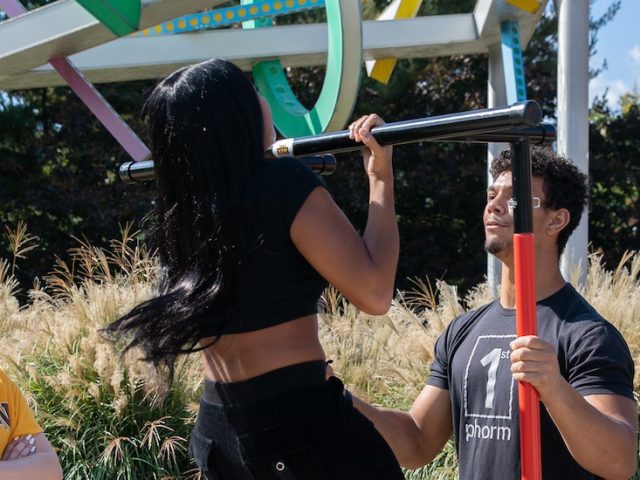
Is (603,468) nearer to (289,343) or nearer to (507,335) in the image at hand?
(507,335)

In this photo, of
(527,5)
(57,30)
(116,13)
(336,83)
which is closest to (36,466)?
(336,83)

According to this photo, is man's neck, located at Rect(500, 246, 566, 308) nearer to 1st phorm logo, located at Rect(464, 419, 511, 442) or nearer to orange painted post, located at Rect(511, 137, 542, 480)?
1st phorm logo, located at Rect(464, 419, 511, 442)

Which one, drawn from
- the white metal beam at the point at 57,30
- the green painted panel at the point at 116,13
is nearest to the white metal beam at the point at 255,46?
the white metal beam at the point at 57,30

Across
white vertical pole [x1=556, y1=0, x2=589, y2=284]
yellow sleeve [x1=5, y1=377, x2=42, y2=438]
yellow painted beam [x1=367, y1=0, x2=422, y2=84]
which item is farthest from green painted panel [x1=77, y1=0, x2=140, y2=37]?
yellow sleeve [x1=5, y1=377, x2=42, y2=438]

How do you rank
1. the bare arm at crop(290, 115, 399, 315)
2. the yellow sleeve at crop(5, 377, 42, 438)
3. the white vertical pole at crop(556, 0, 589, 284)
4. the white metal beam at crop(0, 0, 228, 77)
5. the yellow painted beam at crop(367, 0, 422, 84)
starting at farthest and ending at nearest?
1. the yellow painted beam at crop(367, 0, 422, 84)
2. the white vertical pole at crop(556, 0, 589, 284)
3. the white metal beam at crop(0, 0, 228, 77)
4. the yellow sleeve at crop(5, 377, 42, 438)
5. the bare arm at crop(290, 115, 399, 315)

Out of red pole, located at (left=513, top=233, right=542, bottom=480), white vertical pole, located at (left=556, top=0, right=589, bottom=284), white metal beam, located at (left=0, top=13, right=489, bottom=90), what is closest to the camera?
red pole, located at (left=513, top=233, right=542, bottom=480)

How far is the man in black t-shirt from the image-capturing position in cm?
202

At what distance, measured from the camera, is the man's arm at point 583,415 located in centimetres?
178

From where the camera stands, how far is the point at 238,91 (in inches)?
74.7

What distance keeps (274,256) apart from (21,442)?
105 cm

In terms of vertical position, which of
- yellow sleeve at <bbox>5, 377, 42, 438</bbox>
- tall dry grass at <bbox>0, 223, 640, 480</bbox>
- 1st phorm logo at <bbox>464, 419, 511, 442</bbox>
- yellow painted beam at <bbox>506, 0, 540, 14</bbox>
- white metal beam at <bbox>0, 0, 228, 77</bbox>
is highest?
white metal beam at <bbox>0, 0, 228, 77</bbox>

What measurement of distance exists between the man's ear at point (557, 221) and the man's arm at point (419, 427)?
0.52 meters

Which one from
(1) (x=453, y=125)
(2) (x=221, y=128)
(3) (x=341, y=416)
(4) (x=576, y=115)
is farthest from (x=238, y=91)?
(4) (x=576, y=115)

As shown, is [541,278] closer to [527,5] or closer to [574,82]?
[574,82]
